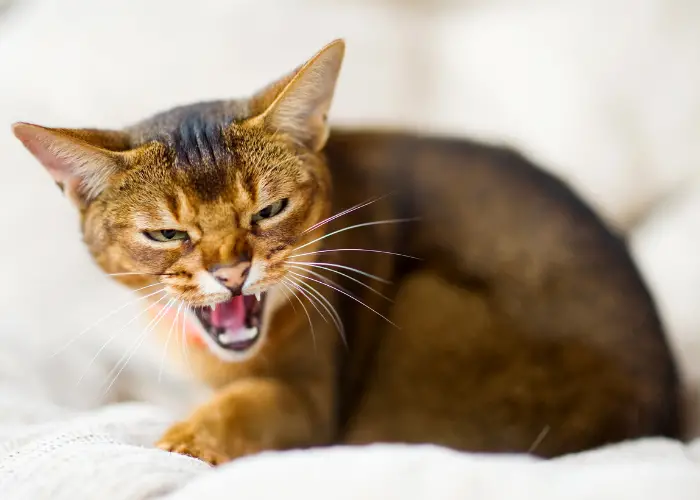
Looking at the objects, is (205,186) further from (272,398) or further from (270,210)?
(272,398)

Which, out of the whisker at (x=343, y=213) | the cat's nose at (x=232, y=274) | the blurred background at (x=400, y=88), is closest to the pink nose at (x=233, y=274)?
the cat's nose at (x=232, y=274)

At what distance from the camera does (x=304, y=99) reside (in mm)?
773

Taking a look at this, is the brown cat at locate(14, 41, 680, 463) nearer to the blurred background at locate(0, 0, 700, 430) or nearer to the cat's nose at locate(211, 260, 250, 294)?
the cat's nose at locate(211, 260, 250, 294)

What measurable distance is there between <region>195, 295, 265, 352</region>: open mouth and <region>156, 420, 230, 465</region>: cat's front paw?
0.11 meters

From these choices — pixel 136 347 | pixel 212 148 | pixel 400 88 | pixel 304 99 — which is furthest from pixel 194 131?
pixel 400 88

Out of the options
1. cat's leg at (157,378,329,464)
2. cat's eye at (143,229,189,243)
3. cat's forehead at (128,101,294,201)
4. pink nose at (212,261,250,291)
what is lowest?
cat's leg at (157,378,329,464)

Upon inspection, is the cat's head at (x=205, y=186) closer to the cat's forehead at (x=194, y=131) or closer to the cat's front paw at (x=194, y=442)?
the cat's forehead at (x=194, y=131)

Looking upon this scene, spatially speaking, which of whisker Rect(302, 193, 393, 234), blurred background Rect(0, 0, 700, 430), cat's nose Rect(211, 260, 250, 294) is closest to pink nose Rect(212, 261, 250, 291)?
cat's nose Rect(211, 260, 250, 294)

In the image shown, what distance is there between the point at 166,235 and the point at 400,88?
0.58 meters

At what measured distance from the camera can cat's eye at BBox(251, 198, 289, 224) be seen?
0.78 meters

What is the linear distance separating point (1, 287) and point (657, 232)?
1045 mm

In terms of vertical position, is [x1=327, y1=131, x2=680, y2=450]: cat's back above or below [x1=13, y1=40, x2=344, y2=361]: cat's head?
below

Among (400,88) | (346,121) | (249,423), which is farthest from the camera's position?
(400,88)

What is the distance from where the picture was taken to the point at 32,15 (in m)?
0.98
